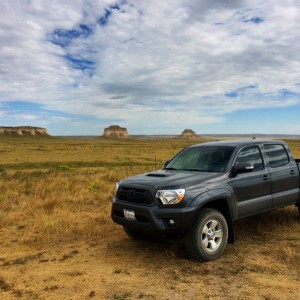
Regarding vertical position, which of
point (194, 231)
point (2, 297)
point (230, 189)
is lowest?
point (2, 297)

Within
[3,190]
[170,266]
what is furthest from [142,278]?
[3,190]

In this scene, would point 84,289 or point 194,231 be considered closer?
point 84,289

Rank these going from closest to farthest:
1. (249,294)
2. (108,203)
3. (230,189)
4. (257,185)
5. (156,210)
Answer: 1. (249,294)
2. (156,210)
3. (230,189)
4. (257,185)
5. (108,203)

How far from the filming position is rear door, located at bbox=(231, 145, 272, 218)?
6054 mm

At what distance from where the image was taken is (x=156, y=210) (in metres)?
5.33

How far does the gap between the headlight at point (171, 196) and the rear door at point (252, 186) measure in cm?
109

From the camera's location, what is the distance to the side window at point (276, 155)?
6.95 meters

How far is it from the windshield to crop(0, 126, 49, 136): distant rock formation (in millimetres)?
157398

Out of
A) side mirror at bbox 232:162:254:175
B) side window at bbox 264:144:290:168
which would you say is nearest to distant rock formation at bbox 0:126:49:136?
side window at bbox 264:144:290:168

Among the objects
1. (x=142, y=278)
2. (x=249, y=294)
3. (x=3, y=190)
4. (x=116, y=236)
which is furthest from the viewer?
(x=3, y=190)

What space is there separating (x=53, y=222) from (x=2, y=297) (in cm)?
363

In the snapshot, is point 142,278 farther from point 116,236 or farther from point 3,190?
point 3,190

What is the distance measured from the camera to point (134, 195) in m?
5.69

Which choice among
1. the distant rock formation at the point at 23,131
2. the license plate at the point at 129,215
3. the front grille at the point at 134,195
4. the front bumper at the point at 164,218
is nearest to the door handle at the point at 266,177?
the front bumper at the point at 164,218
